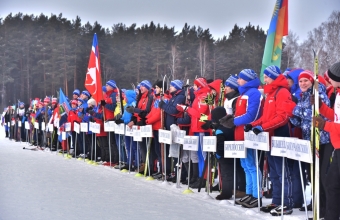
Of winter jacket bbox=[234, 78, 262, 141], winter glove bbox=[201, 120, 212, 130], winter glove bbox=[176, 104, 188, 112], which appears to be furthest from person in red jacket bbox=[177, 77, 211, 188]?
winter jacket bbox=[234, 78, 262, 141]

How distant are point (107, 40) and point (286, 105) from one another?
54476 millimetres

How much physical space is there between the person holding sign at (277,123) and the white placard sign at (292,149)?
33 centimetres

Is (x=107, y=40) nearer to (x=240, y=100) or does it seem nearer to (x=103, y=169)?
(x=103, y=169)

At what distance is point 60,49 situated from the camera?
56188 millimetres

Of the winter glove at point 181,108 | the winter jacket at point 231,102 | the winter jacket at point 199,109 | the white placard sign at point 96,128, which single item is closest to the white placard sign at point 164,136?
the winter glove at point 181,108

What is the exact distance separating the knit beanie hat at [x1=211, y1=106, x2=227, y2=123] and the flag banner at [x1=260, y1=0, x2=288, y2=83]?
3.36 m

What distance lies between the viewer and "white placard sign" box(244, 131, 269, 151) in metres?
7.62

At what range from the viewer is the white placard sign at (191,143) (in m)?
9.83

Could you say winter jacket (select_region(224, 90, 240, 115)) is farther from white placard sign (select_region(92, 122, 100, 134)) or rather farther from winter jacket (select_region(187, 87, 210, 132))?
white placard sign (select_region(92, 122, 100, 134))

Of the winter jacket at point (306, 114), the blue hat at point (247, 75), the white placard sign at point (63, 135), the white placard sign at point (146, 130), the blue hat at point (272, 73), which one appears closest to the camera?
the winter jacket at point (306, 114)

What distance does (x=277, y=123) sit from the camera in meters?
7.52

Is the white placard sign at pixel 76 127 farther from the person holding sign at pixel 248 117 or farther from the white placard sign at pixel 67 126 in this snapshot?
the person holding sign at pixel 248 117

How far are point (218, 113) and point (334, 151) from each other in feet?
10.3

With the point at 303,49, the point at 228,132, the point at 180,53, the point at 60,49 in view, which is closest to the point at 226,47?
the point at 180,53
